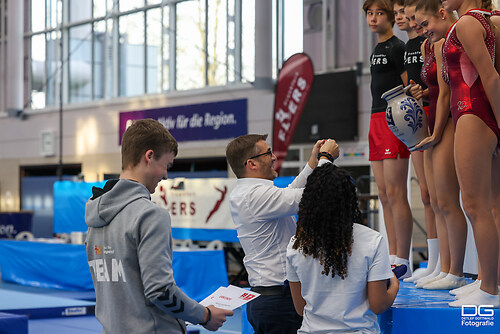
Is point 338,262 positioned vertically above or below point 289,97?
below

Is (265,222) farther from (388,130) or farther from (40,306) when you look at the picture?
(40,306)

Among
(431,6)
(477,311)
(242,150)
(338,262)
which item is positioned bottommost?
(477,311)

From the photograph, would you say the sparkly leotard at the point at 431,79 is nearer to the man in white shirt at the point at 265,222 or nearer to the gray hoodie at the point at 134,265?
the man in white shirt at the point at 265,222

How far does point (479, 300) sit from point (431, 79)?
1.23 meters

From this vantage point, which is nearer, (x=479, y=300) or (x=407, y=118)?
(x=479, y=300)

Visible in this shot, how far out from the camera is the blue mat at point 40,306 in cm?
675

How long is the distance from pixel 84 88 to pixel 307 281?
1549 centimetres

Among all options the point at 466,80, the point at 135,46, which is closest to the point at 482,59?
the point at 466,80

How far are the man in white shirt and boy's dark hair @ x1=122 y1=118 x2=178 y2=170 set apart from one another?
2.86ft

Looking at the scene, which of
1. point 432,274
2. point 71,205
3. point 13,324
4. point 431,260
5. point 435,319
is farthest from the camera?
point 71,205

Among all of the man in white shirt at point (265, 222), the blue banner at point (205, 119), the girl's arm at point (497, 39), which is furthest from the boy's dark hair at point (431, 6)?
the blue banner at point (205, 119)

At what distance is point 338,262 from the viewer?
2.46m

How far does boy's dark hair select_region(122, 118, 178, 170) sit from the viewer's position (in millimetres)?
2240

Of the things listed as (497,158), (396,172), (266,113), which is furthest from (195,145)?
(497,158)
